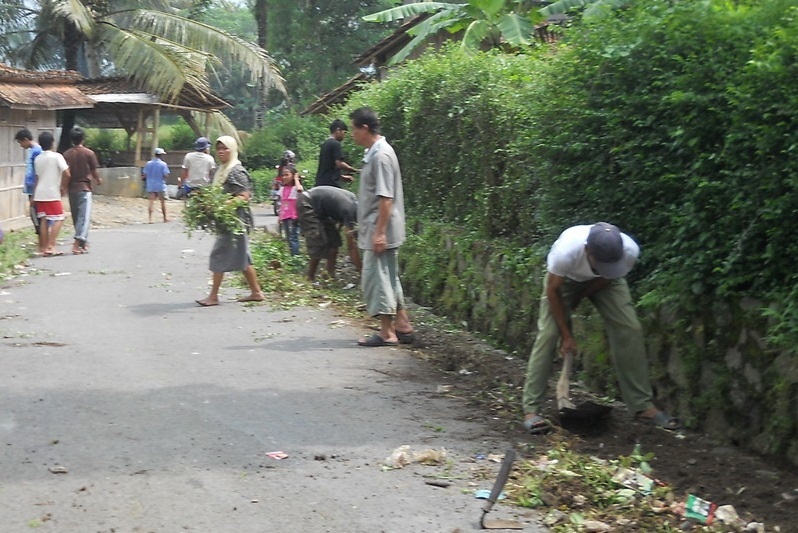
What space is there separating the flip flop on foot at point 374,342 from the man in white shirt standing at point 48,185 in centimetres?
826

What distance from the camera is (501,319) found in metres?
10.1

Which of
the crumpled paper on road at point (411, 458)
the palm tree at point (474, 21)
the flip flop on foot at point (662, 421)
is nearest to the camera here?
the crumpled paper on road at point (411, 458)

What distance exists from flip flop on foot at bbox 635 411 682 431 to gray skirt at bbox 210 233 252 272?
6.11 meters

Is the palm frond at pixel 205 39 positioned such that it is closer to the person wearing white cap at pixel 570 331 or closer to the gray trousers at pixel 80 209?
the gray trousers at pixel 80 209

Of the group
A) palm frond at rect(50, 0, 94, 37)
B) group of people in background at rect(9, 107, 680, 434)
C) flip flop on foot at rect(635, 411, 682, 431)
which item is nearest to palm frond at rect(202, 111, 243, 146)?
palm frond at rect(50, 0, 94, 37)

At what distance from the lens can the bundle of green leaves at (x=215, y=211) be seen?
11.6 meters

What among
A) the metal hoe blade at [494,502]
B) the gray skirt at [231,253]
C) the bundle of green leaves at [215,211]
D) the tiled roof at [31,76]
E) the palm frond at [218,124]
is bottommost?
the metal hoe blade at [494,502]

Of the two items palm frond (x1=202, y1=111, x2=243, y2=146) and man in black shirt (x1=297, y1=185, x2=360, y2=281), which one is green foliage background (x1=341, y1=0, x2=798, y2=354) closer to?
man in black shirt (x1=297, y1=185, x2=360, y2=281)

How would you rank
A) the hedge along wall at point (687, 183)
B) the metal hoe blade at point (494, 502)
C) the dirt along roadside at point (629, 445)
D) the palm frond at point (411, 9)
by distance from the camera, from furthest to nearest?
the palm frond at point (411, 9) → the hedge along wall at point (687, 183) → the dirt along roadside at point (629, 445) → the metal hoe blade at point (494, 502)

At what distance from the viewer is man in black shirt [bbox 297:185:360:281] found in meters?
13.4

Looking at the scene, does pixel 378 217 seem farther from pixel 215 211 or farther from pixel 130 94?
pixel 130 94

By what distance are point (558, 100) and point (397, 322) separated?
2.88 m

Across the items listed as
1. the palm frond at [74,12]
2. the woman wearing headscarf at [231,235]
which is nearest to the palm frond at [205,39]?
the palm frond at [74,12]

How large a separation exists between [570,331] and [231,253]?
5.84 metres
